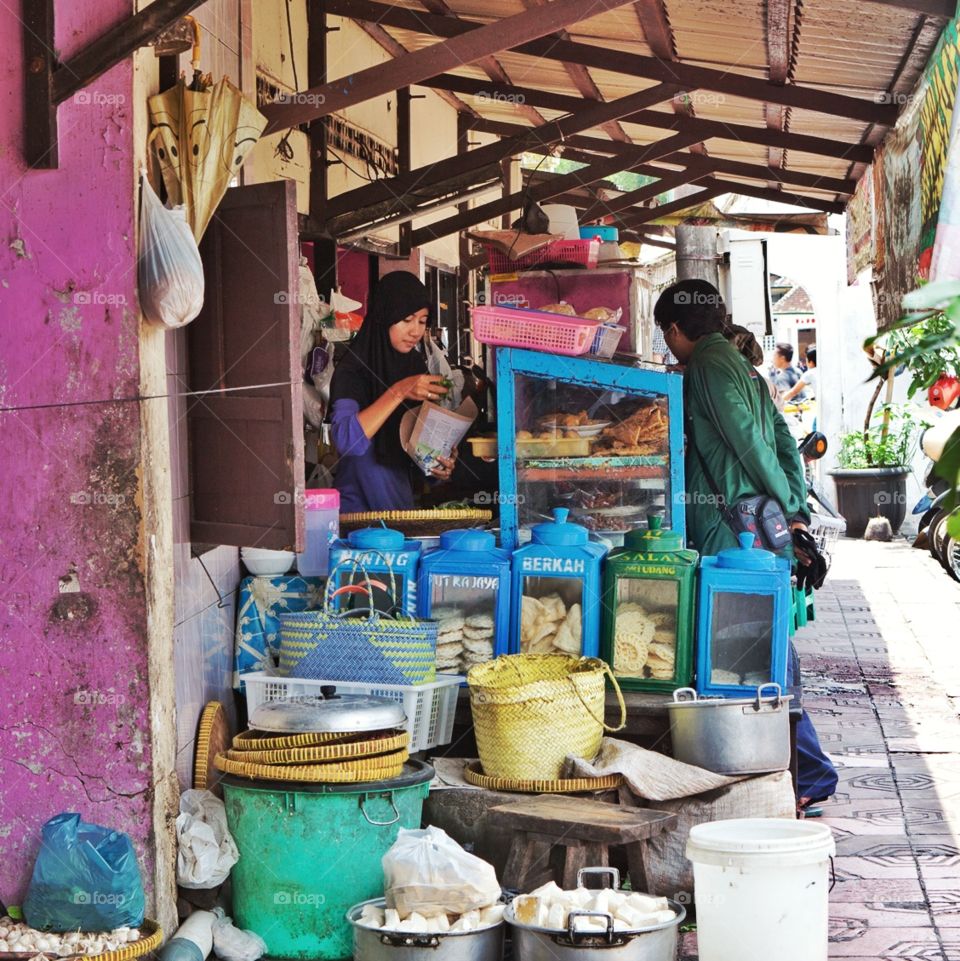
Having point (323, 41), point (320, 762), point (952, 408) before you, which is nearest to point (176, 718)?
point (320, 762)

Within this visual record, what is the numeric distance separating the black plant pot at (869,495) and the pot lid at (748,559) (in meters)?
12.1

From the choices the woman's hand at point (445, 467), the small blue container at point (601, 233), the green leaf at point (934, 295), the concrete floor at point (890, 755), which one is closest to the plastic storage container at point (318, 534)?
the woman's hand at point (445, 467)

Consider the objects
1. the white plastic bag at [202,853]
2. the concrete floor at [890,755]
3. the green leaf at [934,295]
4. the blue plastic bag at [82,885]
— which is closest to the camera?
the green leaf at [934,295]

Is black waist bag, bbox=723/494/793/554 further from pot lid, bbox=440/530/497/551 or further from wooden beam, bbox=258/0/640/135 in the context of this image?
wooden beam, bbox=258/0/640/135

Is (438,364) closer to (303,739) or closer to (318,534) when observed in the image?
(318,534)

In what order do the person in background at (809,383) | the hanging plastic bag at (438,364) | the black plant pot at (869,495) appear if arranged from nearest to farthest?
the hanging plastic bag at (438,364), the black plant pot at (869,495), the person in background at (809,383)

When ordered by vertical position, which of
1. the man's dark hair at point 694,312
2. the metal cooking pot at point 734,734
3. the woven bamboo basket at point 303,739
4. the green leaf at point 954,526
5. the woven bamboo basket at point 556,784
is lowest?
the woven bamboo basket at point 556,784

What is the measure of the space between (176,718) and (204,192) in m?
1.78

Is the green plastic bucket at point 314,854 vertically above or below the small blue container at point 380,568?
below

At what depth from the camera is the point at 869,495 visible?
17.1 m

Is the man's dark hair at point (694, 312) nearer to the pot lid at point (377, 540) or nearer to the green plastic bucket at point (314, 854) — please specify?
the pot lid at point (377, 540)

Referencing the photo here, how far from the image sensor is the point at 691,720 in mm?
5043

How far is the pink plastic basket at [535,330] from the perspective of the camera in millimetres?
5855

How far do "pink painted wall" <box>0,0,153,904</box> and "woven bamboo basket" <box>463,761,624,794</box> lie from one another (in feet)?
4.08
